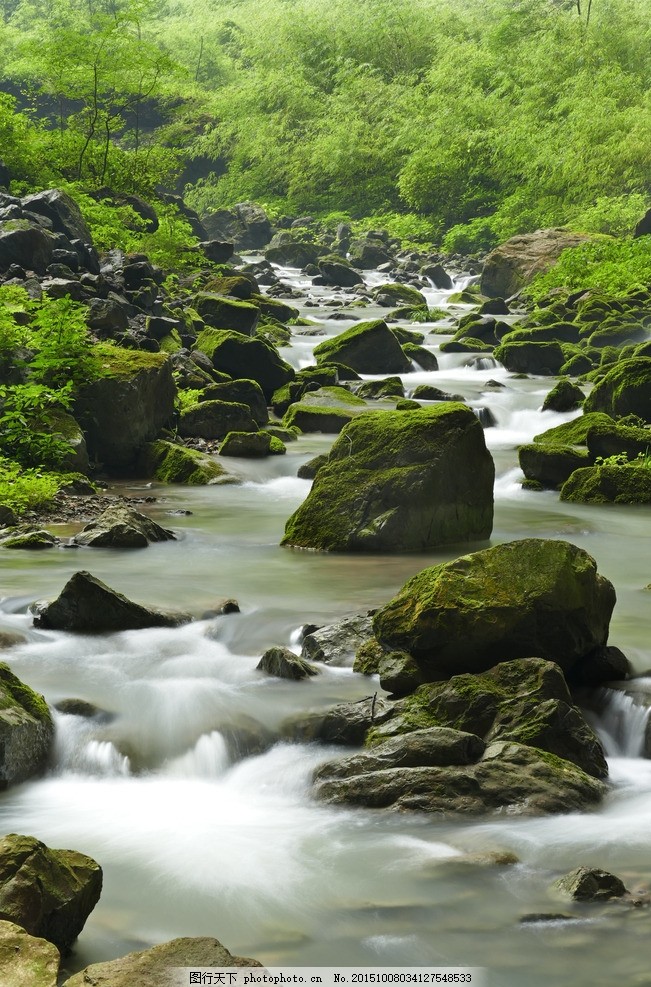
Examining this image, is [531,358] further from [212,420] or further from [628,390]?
[212,420]

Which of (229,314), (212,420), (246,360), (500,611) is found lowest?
(212,420)

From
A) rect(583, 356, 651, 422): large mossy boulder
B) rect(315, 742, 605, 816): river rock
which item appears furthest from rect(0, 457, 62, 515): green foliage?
rect(583, 356, 651, 422): large mossy boulder

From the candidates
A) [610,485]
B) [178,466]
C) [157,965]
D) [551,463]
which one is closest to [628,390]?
[551,463]

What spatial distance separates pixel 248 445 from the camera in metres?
15.5

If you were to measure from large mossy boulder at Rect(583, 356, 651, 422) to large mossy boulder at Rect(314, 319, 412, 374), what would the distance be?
710 cm

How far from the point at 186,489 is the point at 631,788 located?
30.1ft

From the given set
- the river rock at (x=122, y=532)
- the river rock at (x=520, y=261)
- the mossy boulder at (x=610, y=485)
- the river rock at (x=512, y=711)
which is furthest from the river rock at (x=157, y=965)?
the river rock at (x=520, y=261)

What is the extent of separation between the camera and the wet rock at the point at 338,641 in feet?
23.2

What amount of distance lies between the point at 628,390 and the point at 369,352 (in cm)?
794

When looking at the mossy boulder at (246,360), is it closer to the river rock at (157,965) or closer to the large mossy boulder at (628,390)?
the large mossy boulder at (628,390)

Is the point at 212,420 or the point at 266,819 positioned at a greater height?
the point at 266,819

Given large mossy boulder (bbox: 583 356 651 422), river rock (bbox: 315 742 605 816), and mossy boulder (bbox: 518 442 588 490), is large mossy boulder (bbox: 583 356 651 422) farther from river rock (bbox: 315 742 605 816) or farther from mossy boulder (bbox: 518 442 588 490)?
river rock (bbox: 315 742 605 816)

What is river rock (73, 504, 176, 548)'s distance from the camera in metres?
10.4

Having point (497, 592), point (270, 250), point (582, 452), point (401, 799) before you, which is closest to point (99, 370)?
point (582, 452)
